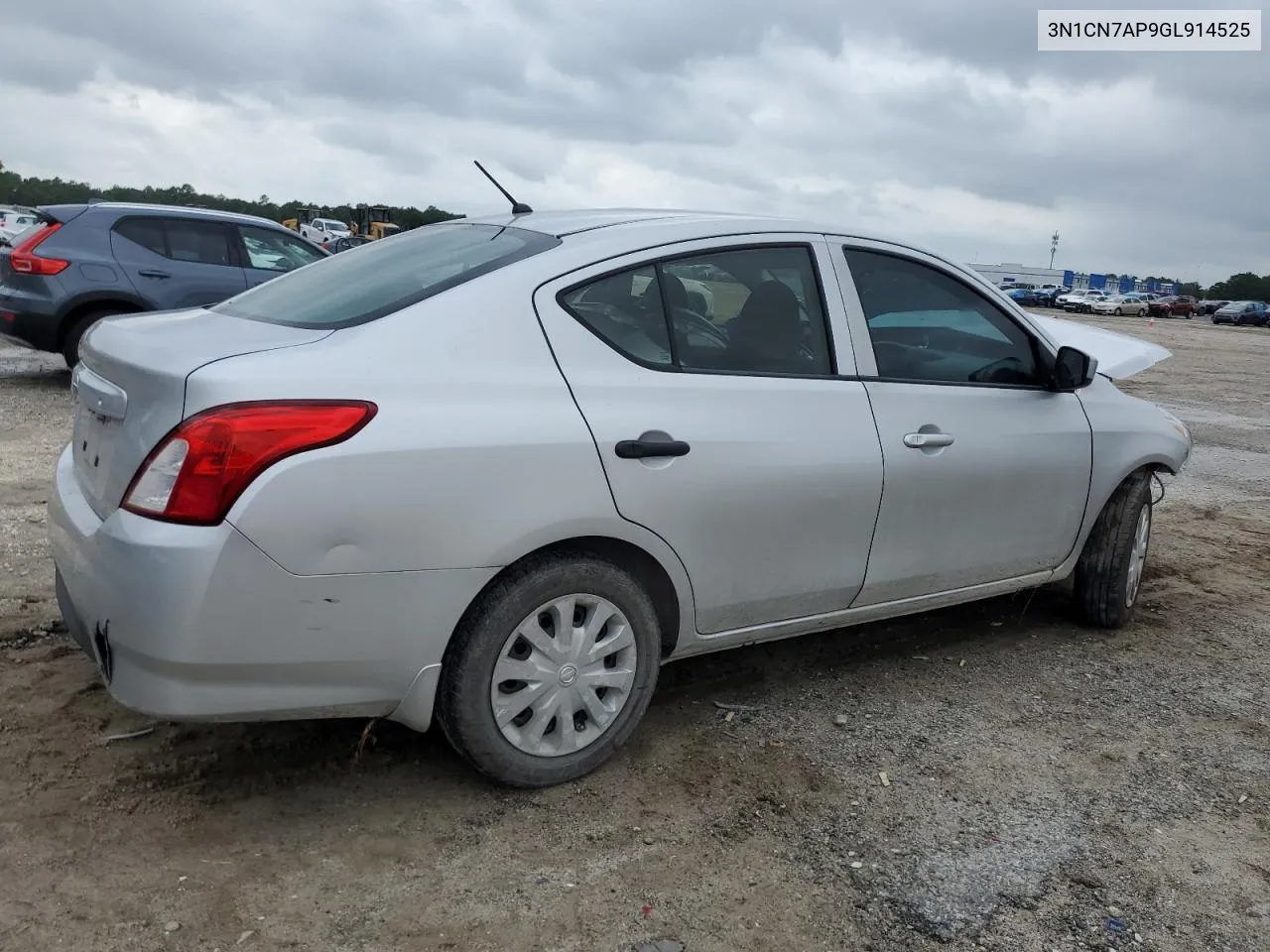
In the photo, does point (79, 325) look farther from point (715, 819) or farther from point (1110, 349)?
point (715, 819)

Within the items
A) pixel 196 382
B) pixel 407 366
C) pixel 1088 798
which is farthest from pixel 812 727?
pixel 196 382

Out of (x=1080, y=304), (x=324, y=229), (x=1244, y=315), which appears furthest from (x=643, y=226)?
(x=1080, y=304)

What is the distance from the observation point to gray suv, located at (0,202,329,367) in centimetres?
924

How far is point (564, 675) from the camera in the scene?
10.1 feet

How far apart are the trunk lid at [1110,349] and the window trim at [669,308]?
1.41 m

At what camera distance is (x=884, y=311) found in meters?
3.84

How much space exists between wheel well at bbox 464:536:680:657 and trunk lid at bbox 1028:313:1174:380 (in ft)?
7.49

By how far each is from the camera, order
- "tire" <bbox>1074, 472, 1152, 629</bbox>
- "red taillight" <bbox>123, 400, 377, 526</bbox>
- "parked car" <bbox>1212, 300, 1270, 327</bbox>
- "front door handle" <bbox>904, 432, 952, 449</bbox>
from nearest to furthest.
→ "red taillight" <bbox>123, 400, 377, 526</bbox>
"front door handle" <bbox>904, 432, 952, 449</bbox>
"tire" <bbox>1074, 472, 1152, 629</bbox>
"parked car" <bbox>1212, 300, 1270, 327</bbox>

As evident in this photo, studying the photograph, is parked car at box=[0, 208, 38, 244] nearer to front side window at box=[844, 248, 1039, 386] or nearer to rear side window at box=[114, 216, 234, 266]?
rear side window at box=[114, 216, 234, 266]

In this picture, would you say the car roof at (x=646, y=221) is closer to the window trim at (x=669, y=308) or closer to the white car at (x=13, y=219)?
the window trim at (x=669, y=308)

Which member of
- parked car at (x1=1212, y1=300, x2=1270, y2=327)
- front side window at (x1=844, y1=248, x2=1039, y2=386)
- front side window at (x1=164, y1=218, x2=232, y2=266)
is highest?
front side window at (x1=164, y1=218, x2=232, y2=266)

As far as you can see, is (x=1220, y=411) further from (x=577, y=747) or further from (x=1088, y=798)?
(x=577, y=747)

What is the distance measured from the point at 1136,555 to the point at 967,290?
1.50 m

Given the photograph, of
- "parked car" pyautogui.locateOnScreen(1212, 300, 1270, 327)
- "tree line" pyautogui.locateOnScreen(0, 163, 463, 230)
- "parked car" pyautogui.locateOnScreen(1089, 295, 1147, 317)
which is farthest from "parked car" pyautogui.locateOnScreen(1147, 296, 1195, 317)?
"tree line" pyautogui.locateOnScreen(0, 163, 463, 230)
